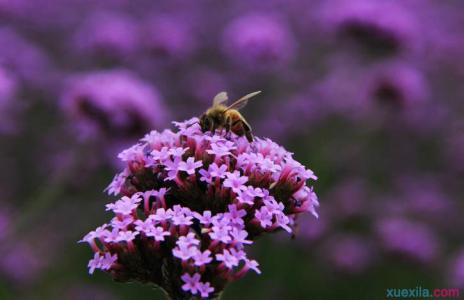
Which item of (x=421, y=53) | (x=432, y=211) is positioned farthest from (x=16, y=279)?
(x=421, y=53)

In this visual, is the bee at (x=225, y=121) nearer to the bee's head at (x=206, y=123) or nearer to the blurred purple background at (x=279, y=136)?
the bee's head at (x=206, y=123)

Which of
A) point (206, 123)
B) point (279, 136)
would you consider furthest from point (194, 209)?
point (279, 136)

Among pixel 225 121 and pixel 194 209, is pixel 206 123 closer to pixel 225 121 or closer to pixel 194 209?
pixel 225 121

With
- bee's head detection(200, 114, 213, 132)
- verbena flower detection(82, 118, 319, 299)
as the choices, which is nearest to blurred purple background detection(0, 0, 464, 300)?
bee's head detection(200, 114, 213, 132)

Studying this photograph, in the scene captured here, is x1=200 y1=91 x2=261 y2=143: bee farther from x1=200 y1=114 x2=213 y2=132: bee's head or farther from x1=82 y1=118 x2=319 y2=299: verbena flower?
x1=82 y1=118 x2=319 y2=299: verbena flower

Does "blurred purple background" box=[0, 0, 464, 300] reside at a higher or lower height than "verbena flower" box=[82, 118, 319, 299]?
higher

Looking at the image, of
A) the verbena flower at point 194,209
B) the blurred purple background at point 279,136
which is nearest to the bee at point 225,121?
A: the verbena flower at point 194,209
